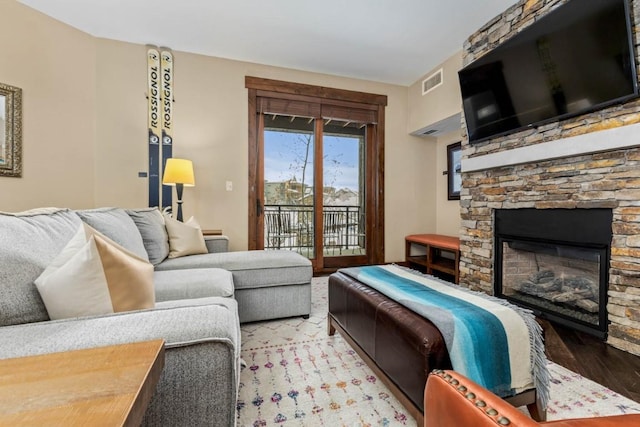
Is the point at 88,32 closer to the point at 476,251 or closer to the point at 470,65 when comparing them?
the point at 470,65

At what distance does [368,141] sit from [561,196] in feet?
8.36

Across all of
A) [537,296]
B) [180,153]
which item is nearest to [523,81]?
[537,296]

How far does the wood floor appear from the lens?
1.50 m

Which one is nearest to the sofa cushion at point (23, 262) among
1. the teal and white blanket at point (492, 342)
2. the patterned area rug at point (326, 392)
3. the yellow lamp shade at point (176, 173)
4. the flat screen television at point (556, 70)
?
the patterned area rug at point (326, 392)

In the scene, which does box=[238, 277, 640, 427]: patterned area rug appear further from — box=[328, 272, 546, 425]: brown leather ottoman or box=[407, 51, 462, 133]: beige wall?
box=[407, 51, 462, 133]: beige wall

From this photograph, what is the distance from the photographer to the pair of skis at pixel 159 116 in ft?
10.9

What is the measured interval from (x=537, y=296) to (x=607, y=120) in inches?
59.0

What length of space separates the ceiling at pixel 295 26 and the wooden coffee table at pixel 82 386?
9.83 ft

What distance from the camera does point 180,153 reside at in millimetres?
3447

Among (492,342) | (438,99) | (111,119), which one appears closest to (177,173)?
(111,119)

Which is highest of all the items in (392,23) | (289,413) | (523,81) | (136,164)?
(392,23)

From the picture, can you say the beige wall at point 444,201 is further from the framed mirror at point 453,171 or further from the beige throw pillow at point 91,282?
the beige throw pillow at point 91,282

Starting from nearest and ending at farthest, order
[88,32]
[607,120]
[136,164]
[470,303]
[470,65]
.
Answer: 1. [470,303]
2. [607,120]
3. [470,65]
4. [88,32]
5. [136,164]

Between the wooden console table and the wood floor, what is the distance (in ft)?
4.22
